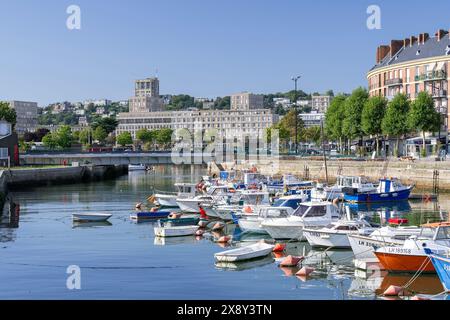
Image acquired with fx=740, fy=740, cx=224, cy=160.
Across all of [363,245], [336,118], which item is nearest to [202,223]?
[363,245]

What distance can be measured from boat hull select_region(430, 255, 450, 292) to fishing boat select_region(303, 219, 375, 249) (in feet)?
37.0

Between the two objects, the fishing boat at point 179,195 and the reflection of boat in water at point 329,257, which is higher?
the fishing boat at point 179,195

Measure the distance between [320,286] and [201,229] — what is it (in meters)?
20.8

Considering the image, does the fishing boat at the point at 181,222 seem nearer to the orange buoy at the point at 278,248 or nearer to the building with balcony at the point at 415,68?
the orange buoy at the point at 278,248

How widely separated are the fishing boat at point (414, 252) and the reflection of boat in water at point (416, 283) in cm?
35

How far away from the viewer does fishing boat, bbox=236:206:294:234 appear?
50344mm

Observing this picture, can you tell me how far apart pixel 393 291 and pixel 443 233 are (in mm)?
5322

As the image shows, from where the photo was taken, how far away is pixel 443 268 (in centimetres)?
3008

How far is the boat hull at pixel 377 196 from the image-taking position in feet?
240

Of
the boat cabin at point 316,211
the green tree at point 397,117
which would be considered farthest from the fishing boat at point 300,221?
the green tree at point 397,117

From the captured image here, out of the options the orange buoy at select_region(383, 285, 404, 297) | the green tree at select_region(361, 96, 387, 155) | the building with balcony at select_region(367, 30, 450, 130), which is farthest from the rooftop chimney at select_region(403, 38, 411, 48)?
the orange buoy at select_region(383, 285, 404, 297)

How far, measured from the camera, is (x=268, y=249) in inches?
1625
